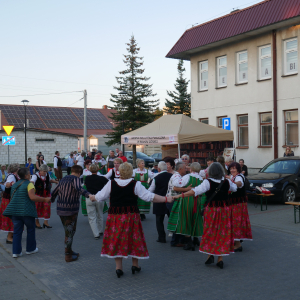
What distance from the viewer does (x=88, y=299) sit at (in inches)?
210

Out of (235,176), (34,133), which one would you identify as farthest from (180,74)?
(235,176)

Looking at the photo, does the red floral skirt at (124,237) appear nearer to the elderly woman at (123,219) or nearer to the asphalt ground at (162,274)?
the elderly woman at (123,219)

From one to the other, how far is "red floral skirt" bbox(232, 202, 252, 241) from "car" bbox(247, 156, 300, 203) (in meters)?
6.27

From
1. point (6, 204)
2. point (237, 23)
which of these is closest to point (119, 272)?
point (6, 204)

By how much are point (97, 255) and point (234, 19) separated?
17082 millimetres

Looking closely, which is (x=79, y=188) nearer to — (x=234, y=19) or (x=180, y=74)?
(x=234, y=19)

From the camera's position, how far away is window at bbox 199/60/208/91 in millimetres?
24719

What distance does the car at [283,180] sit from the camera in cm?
1388

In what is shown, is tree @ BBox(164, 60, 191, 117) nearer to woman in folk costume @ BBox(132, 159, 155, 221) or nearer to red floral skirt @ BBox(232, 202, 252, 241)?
woman in folk costume @ BBox(132, 159, 155, 221)

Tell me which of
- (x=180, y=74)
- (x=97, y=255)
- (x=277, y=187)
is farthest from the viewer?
(x=180, y=74)

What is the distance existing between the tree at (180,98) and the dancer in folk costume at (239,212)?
160ft

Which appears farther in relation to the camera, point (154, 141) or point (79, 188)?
point (154, 141)

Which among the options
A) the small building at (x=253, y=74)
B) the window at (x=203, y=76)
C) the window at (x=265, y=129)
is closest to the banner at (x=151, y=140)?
the small building at (x=253, y=74)

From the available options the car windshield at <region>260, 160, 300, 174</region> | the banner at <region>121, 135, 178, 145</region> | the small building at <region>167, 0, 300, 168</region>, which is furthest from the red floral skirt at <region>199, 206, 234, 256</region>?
the small building at <region>167, 0, 300, 168</region>
